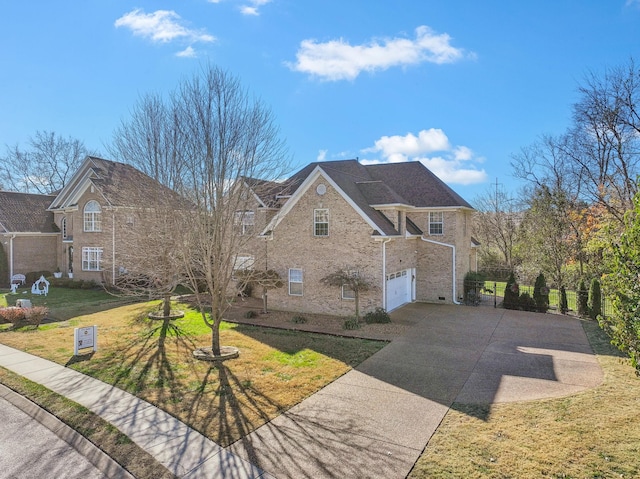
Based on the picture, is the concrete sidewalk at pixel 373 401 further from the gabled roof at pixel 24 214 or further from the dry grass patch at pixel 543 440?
the gabled roof at pixel 24 214

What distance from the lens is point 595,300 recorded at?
795 inches

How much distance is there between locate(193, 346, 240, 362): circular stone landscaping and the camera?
13.0 metres

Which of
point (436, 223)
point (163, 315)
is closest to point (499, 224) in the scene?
point (436, 223)

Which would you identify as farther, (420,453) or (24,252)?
(24,252)

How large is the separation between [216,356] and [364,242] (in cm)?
916

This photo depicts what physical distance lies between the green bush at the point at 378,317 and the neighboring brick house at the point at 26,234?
3003 cm

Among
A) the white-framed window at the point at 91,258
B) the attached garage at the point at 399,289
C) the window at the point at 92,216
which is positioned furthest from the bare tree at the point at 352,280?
the window at the point at 92,216

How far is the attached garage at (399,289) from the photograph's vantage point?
67.2ft

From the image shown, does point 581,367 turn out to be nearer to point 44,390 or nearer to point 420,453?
point 420,453

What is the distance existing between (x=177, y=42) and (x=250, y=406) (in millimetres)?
11591

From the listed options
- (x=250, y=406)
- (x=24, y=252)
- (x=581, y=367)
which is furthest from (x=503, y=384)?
(x=24, y=252)

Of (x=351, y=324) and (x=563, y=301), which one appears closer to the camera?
(x=351, y=324)

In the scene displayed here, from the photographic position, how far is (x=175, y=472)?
21.8ft

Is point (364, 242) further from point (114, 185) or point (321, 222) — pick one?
point (114, 185)
